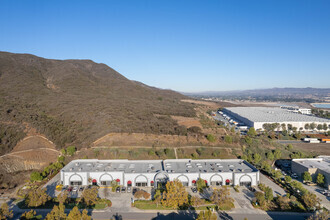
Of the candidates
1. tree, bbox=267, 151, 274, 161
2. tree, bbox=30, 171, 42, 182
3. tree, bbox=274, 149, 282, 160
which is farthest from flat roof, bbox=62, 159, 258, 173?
tree, bbox=274, 149, 282, 160

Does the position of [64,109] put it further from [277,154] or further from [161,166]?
[277,154]

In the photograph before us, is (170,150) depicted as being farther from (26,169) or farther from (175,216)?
(26,169)

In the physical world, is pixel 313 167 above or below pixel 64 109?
below

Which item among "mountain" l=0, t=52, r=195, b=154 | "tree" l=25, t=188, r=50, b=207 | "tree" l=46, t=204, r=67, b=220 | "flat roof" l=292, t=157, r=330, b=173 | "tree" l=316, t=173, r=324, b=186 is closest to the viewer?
"tree" l=46, t=204, r=67, b=220

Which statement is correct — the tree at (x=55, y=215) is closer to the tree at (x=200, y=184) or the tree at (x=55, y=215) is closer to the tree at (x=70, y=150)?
the tree at (x=200, y=184)

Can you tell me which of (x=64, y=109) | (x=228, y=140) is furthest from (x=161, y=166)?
(x=64, y=109)

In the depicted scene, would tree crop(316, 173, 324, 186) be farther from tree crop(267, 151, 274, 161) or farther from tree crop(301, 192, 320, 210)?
tree crop(267, 151, 274, 161)

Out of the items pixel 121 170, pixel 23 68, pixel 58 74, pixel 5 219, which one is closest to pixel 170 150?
pixel 121 170
